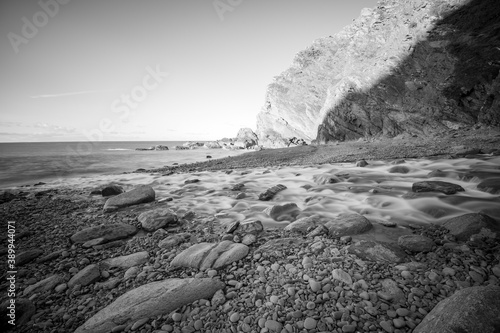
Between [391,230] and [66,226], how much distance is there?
23.7 feet

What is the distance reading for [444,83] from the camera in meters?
16.2

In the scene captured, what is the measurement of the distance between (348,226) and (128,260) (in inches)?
146

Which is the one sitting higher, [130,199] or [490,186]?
[490,186]

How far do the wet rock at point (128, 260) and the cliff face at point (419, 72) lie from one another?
63.9 feet

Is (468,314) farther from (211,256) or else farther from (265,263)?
(211,256)

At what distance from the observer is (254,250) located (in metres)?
3.28

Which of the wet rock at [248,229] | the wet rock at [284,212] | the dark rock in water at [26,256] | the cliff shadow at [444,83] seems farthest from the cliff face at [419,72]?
the dark rock in water at [26,256]

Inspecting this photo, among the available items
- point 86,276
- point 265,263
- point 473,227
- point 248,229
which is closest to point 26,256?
point 86,276

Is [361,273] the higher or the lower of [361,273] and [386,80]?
the lower

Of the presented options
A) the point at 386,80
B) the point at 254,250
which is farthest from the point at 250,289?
the point at 386,80

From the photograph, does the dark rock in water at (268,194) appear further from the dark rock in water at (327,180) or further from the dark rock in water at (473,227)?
the dark rock in water at (473,227)

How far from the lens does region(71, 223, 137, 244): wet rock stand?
413cm

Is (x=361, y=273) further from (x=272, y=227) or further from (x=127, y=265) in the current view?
(x=127, y=265)

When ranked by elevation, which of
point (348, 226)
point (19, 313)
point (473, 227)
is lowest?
point (19, 313)
